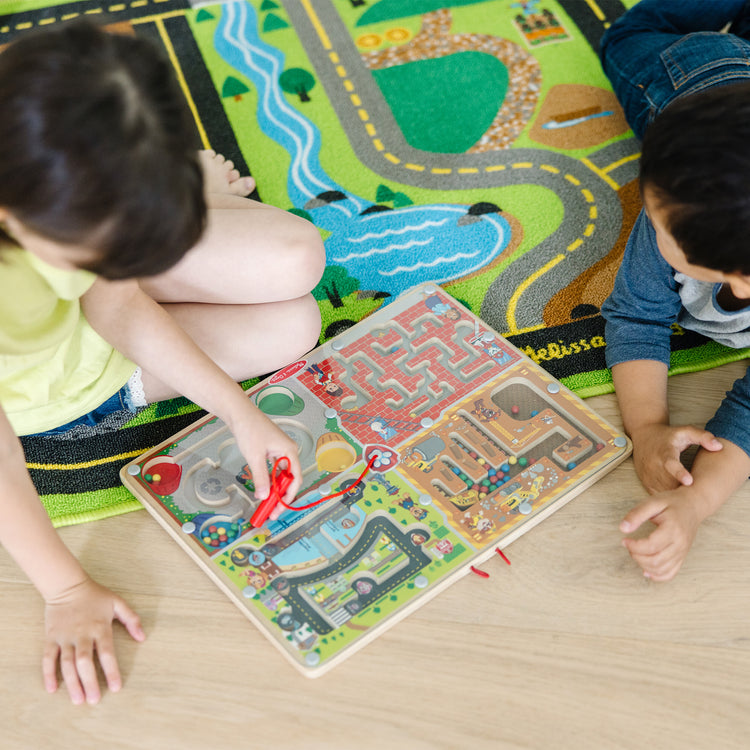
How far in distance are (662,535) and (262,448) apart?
0.40 meters

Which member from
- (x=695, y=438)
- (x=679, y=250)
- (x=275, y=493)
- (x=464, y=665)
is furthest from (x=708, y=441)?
(x=275, y=493)

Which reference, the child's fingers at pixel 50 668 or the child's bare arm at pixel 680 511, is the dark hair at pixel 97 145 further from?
the child's bare arm at pixel 680 511

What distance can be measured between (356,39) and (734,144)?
32.9 inches

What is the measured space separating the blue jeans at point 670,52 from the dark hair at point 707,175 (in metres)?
0.37

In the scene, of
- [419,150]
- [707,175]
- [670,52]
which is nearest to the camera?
[707,175]

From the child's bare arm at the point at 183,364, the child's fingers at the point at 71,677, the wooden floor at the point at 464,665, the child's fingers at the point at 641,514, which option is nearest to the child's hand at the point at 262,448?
the child's bare arm at the point at 183,364

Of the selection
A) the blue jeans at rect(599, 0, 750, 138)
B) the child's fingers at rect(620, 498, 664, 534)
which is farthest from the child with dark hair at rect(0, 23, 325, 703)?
the blue jeans at rect(599, 0, 750, 138)

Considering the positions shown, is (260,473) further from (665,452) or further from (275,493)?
(665,452)

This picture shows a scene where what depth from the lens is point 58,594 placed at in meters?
0.76

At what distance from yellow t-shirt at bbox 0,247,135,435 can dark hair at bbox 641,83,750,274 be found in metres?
0.49

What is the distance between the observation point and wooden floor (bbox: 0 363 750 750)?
0.72 meters

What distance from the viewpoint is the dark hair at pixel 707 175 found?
660 millimetres

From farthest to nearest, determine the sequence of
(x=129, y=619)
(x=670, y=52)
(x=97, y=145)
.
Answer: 1. (x=670, y=52)
2. (x=129, y=619)
3. (x=97, y=145)

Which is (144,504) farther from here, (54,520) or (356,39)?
(356,39)
